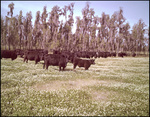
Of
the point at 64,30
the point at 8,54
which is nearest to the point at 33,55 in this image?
the point at 8,54

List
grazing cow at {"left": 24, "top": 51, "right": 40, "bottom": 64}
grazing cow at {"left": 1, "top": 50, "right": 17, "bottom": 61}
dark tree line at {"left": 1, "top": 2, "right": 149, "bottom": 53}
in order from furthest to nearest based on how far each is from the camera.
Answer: dark tree line at {"left": 1, "top": 2, "right": 149, "bottom": 53}, grazing cow at {"left": 1, "top": 50, "right": 17, "bottom": 61}, grazing cow at {"left": 24, "top": 51, "right": 40, "bottom": 64}

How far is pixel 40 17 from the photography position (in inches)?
3388

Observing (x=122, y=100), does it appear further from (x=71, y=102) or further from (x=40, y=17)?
(x=40, y=17)

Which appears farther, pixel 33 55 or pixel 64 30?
pixel 64 30

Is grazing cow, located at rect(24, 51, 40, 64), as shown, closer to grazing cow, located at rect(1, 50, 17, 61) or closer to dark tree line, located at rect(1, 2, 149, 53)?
grazing cow, located at rect(1, 50, 17, 61)

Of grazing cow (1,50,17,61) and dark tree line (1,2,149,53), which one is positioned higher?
dark tree line (1,2,149,53)

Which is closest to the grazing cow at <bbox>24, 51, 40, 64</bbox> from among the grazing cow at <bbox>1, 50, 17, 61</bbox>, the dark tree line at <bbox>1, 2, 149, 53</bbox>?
the grazing cow at <bbox>1, 50, 17, 61</bbox>

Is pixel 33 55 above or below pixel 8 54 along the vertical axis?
below

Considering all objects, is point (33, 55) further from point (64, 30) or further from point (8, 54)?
point (64, 30)

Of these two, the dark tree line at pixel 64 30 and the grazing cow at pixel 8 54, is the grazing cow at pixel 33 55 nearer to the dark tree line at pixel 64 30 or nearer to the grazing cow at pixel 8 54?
the grazing cow at pixel 8 54

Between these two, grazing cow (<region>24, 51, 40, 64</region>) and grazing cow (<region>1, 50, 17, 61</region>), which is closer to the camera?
grazing cow (<region>24, 51, 40, 64</region>)

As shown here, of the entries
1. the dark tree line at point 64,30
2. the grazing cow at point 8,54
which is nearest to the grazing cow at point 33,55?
the grazing cow at point 8,54

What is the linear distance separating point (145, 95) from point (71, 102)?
693 cm

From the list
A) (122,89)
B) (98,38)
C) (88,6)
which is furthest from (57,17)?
(122,89)
